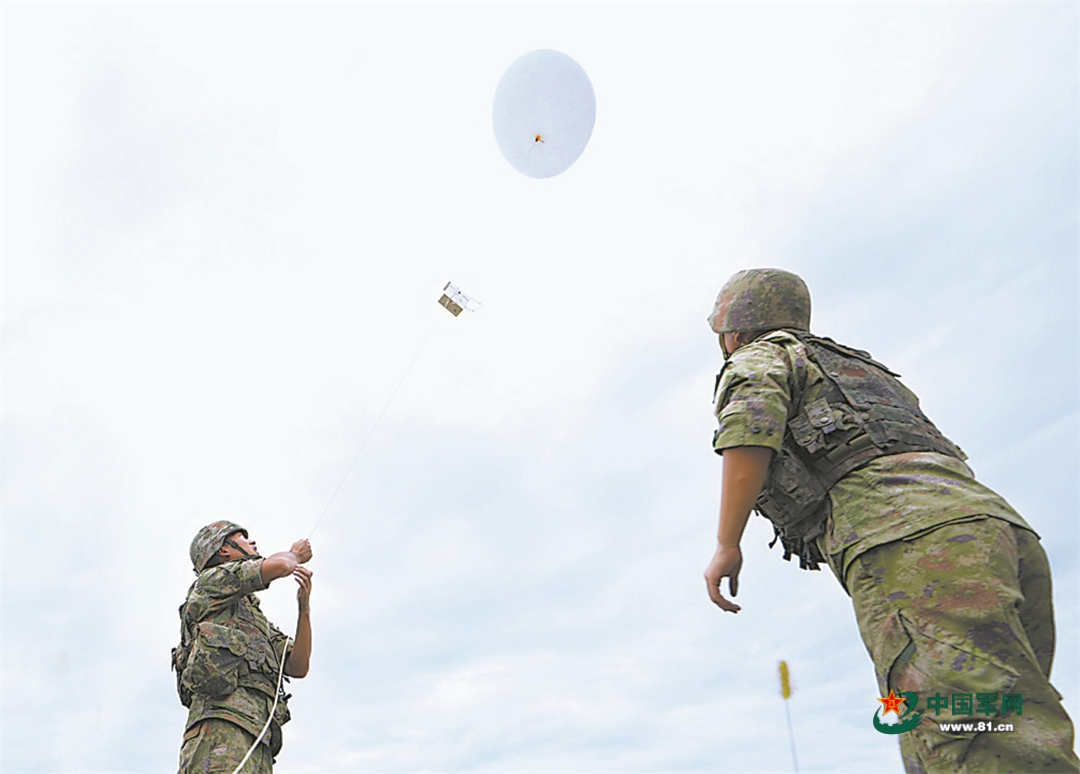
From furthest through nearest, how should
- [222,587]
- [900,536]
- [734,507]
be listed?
[222,587] < [734,507] < [900,536]

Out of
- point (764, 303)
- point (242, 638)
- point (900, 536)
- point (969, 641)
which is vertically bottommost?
point (969, 641)

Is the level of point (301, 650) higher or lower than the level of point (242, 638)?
higher

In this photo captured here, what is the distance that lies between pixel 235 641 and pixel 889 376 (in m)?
4.60

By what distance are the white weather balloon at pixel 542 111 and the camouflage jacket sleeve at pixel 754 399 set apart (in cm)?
471

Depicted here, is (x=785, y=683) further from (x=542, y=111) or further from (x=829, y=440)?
(x=542, y=111)

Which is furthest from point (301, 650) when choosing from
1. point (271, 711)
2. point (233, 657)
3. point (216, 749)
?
point (216, 749)

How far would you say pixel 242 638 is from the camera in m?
5.81

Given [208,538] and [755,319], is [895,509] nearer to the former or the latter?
[755,319]

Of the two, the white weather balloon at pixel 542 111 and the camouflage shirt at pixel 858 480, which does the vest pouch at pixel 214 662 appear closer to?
the camouflage shirt at pixel 858 480

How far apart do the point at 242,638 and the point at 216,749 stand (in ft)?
2.40

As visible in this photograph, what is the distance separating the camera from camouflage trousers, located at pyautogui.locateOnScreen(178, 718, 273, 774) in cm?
532

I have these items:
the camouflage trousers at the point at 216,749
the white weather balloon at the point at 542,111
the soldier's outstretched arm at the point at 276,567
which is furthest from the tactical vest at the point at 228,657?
the white weather balloon at the point at 542,111

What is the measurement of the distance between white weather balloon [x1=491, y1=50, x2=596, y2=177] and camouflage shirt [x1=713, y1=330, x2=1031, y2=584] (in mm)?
4752

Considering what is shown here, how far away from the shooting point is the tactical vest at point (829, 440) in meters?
3.12
